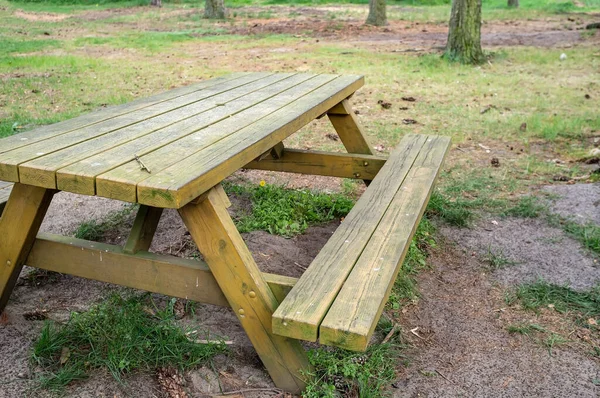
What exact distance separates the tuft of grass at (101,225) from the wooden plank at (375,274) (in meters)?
1.76

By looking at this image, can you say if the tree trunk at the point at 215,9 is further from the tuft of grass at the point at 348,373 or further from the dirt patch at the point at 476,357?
the tuft of grass at the point at 348,373

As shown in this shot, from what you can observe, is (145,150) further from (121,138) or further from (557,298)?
(557,298)

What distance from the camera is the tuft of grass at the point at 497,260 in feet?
11.0

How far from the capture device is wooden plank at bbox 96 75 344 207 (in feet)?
6.07

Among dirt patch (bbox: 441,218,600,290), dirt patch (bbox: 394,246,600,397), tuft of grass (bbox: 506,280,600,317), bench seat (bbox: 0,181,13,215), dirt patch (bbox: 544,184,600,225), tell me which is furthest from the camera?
dirt patch (bbox: 544,184,600,225)

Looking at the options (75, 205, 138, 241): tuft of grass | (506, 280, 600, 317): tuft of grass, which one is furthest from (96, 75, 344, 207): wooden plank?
(506, 280, 600, 317): tuft of grass

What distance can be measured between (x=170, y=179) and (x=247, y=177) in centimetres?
275

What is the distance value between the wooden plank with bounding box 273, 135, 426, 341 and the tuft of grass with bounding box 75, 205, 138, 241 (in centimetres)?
162

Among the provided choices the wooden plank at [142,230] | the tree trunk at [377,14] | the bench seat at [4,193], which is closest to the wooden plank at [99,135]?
the wooden plank at [142,230]

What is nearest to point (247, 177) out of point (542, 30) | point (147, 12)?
point (542, 30)

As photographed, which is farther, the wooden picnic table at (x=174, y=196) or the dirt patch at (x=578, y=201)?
the dirt patch at (x=578, y=201)

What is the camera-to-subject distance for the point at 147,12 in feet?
64.1

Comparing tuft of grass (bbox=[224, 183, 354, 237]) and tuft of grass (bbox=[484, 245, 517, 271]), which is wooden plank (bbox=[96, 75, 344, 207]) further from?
tuft of grass (bbox=[484, 245, 517, 271])

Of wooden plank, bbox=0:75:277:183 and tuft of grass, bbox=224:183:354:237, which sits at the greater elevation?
wooden plank, bbox=0:75:277:183
